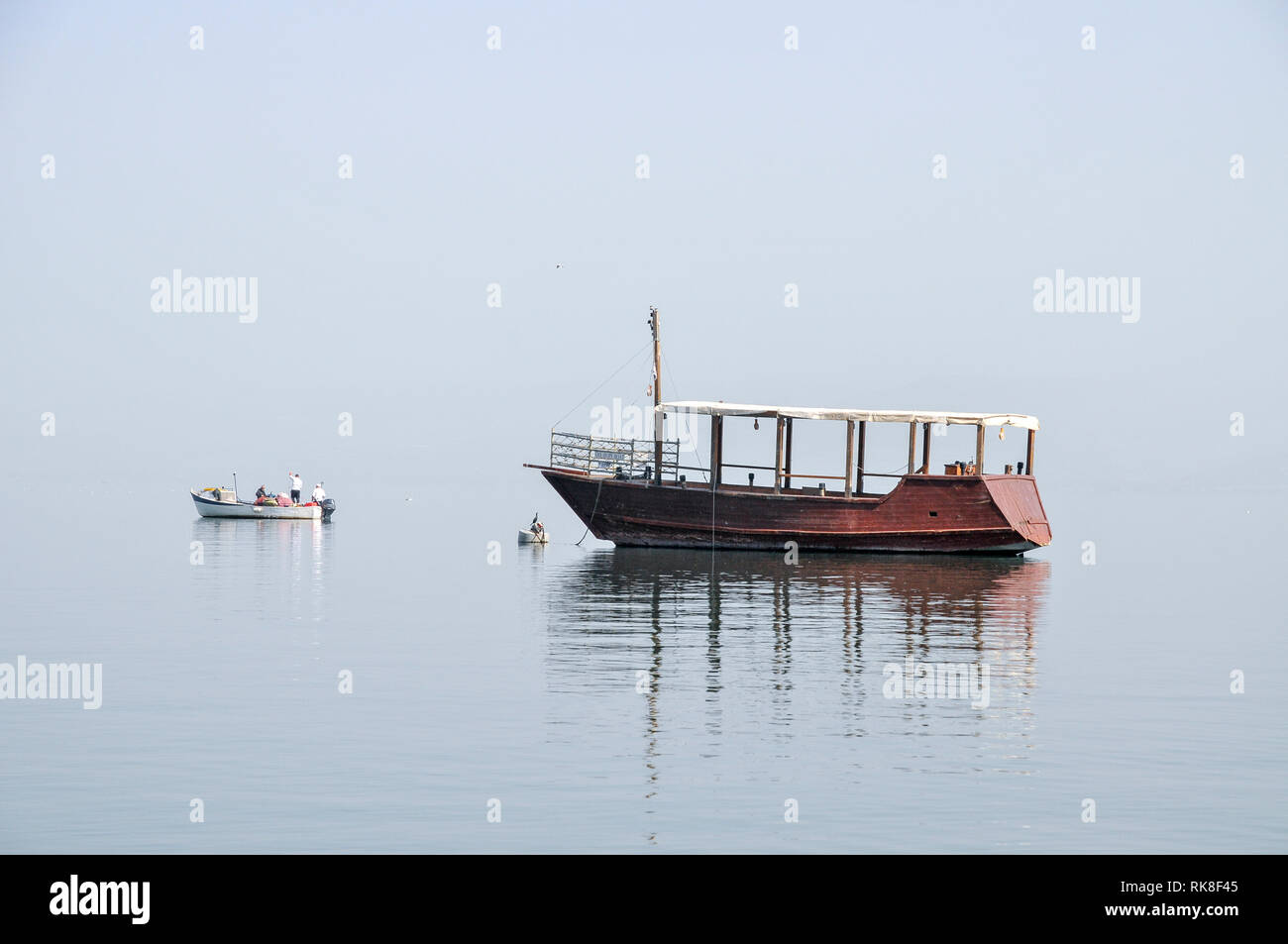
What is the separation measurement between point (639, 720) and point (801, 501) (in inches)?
Answer: 1327

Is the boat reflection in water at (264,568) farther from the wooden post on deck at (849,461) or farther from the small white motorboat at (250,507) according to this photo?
→ the wooden post on deck at (849,461)

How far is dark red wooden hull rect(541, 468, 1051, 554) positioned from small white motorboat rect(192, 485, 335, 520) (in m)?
28.5

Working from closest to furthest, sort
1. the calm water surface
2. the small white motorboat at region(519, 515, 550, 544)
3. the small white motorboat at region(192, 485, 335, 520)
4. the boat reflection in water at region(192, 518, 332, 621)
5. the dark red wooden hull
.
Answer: the calm water surface → the boat reflection in water at region(192, 518, 332, 621) → the dark red wooden hull → the small white motorboat at region(519, 515, 550, 544) → the small white motorboat at region(192, 485, 335, 520)

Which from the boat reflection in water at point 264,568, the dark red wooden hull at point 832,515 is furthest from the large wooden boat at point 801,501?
the boat reflection in water at point 264,568

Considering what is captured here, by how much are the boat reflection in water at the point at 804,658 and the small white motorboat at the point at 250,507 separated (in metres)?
36.1

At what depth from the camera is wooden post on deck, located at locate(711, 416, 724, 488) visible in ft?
180

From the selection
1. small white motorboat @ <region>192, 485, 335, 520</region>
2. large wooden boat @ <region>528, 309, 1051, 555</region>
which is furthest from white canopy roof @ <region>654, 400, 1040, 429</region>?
small white motorboat @ <region>192, 485, 335, 520</region>

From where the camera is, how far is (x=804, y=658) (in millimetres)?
27609

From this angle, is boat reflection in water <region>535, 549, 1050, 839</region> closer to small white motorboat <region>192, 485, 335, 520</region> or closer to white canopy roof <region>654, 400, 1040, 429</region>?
white canopy roof <region>654, 400, 1040, 429</region>
